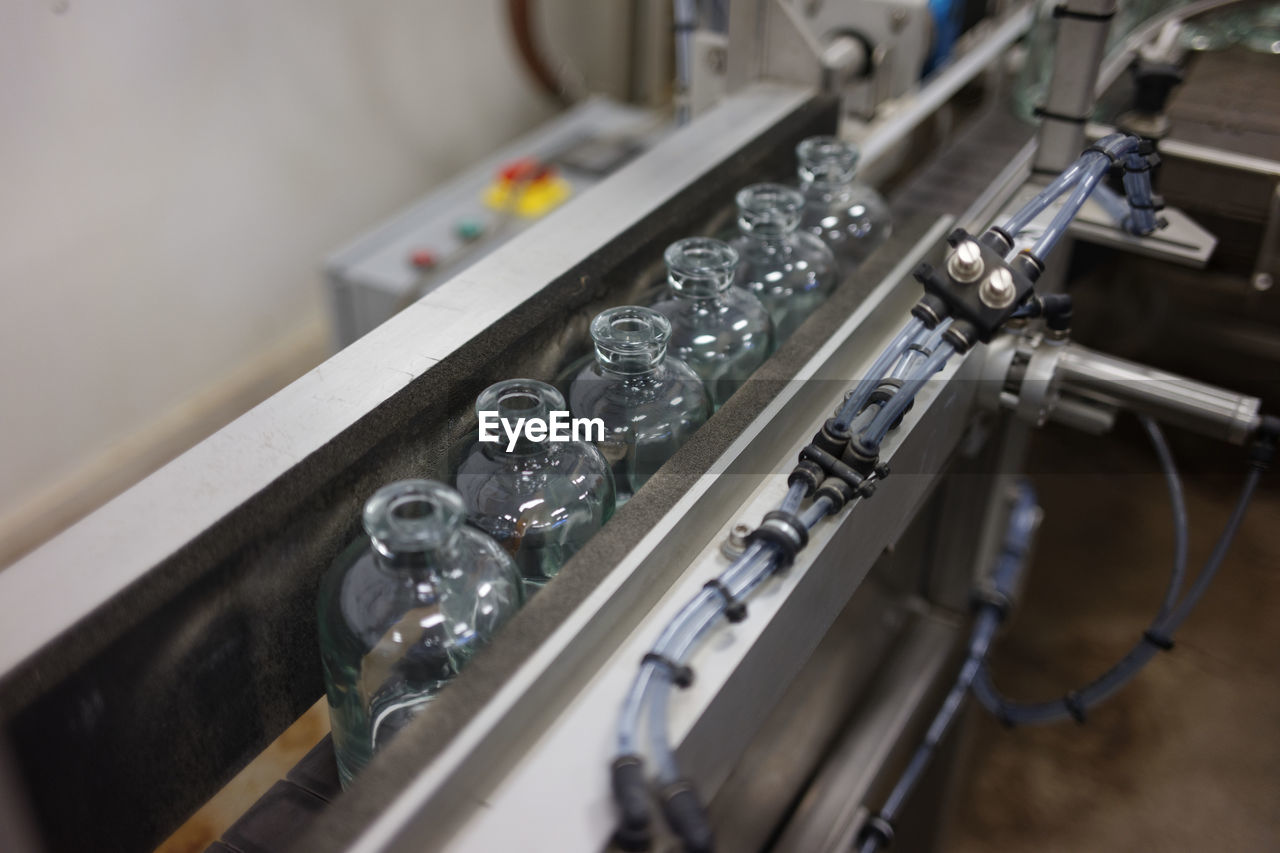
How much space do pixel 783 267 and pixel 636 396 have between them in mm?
258

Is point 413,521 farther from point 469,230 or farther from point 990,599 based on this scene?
point 469,230

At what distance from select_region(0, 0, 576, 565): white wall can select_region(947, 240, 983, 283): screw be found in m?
1.93

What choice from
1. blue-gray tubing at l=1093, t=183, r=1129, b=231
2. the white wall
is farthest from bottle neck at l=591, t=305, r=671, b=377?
the white wall

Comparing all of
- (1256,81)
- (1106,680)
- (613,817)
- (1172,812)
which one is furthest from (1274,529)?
(613,817)

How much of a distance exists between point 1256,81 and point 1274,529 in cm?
111

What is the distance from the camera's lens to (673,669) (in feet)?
2.01

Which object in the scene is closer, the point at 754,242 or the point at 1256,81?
the point at 754,242

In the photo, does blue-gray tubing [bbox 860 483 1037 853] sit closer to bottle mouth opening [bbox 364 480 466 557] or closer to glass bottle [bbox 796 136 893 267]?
glass bottle [bbox 796 136 893 267]

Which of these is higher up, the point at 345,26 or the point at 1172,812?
the point at 345,26

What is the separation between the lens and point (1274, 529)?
2238 millimetres

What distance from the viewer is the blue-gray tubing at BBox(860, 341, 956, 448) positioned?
720mm

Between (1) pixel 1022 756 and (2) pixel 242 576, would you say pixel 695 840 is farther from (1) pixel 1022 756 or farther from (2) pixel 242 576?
(1) pixel 1022 756

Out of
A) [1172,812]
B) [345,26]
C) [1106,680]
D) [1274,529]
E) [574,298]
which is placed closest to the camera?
[574,298]

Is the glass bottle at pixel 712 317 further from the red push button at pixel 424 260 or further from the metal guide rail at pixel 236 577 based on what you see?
the red push button at pixel 424 260
